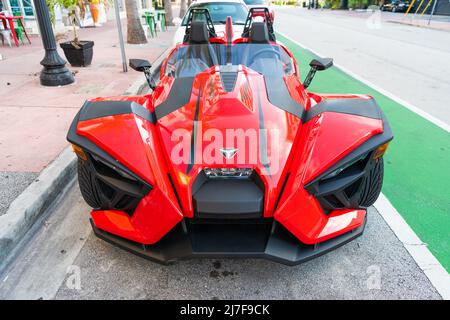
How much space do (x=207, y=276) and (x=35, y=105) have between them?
436 cm

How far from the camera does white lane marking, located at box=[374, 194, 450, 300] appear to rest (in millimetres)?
2051

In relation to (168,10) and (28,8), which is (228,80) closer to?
(28,8)

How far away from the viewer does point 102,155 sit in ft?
6.49

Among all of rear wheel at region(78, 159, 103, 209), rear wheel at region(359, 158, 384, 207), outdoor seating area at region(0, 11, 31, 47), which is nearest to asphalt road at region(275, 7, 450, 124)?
rear wheel at region(359, 158, 384, 207)

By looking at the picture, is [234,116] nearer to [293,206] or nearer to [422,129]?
[293,206]

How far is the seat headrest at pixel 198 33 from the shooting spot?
332 centimetres

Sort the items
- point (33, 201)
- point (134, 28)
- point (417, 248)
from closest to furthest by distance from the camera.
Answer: point (417, 248) < point (33, 201) < point (134, 28)

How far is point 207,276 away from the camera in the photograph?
2115mm

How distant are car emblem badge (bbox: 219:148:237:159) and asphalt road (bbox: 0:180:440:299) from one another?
2.45ft

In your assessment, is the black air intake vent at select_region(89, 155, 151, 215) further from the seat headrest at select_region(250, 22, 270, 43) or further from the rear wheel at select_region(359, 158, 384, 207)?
the seat headrest at select_region(250, 22, 270, 43)

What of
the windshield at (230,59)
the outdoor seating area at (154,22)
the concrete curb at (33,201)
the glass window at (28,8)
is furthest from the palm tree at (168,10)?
the concrete curb at (33,201)

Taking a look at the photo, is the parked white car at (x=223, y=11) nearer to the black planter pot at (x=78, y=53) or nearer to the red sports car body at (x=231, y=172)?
the black planter pot at (x=78, y=53)

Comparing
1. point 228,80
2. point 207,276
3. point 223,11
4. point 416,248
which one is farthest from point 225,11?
point 207,276

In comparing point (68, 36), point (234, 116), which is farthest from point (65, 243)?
point (68, 36)
